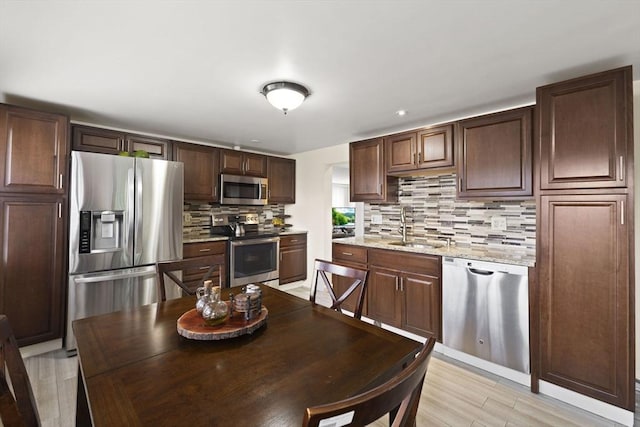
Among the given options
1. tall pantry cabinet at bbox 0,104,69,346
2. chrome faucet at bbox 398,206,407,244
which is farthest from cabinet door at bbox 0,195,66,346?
chrome faucet at bbox 398,206,407,244

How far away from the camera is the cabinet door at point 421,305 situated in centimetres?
265

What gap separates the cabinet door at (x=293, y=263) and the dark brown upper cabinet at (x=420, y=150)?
214 cm

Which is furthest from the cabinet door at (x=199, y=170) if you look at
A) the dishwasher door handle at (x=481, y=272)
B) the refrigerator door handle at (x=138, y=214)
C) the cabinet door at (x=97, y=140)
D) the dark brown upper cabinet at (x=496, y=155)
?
the dishwasher door handle at (x=481, y=272)

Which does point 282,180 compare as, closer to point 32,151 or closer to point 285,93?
point 285,93

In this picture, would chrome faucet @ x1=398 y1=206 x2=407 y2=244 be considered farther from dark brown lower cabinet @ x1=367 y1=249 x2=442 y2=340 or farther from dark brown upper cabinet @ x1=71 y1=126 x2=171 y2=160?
dark brown upper cabinet @ x1=71 y1=126 x2=171 y2=160

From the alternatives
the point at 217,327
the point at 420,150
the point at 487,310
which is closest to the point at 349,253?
the point at 420,150

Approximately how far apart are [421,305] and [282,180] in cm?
302

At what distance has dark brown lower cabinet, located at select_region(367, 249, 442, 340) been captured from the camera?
267cm

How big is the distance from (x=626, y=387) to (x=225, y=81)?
3263 millimetres

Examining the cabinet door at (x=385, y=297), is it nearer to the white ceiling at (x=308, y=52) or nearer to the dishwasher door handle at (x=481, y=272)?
the dishwasher door handle at (x=481, y=272)

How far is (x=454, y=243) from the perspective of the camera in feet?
10.3

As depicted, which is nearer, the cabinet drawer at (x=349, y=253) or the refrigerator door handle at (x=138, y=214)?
the refrigerator door handle at (x=138, y=214)

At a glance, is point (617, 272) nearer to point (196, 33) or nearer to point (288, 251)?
point (196, 33)

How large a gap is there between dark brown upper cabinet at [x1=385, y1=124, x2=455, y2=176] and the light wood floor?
1838 mm
